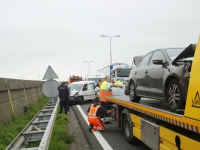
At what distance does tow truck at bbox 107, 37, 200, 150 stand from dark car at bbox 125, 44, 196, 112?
1.08ft

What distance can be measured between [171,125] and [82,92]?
50.1ft

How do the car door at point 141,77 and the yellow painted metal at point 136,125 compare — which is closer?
the yellow painted metal at point 136,125

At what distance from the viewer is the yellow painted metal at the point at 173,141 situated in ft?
11.8

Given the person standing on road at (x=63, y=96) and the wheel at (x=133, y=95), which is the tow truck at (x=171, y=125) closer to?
the wheel at (x=133, y=95)

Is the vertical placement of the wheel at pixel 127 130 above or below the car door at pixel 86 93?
below

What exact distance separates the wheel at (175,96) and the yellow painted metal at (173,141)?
1.51 feet

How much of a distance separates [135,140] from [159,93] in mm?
1953

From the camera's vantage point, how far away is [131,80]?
7863mm

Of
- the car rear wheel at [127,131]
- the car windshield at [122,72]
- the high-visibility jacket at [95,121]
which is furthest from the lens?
the car windshield at [122,72]

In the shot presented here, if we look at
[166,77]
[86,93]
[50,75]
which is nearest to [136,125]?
[166,77]

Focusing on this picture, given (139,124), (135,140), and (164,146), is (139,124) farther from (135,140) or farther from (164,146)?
(164,146)

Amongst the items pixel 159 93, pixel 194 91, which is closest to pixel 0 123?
pixel 159 93

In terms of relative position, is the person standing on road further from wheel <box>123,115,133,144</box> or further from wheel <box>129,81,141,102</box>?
wheel <box>129,81,141,102</box>

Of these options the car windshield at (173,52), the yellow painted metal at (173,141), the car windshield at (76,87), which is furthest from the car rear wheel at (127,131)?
the car windshield at (76,87)
